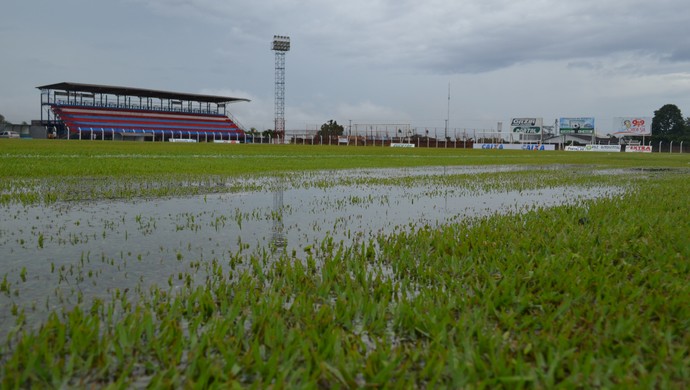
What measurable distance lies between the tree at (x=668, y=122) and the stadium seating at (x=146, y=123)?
269 ft

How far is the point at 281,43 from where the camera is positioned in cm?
8588

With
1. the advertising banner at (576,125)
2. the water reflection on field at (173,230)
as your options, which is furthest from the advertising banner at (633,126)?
the water reflection on field at (173,230)

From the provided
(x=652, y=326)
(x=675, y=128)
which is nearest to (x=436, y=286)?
(x=652, y=326)

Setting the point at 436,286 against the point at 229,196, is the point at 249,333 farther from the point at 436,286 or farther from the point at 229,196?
the point at 229,196

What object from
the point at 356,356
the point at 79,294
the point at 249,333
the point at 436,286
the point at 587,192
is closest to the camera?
the point at 356,356

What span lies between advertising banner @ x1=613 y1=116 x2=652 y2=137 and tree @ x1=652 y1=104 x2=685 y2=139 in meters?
20.3

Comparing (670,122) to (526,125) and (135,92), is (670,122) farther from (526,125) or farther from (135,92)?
(135,92)

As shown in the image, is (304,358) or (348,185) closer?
(304,358)

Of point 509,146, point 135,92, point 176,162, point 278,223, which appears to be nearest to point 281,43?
point 135,92

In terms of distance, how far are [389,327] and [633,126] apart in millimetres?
95466

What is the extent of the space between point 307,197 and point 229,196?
1346 millimetres

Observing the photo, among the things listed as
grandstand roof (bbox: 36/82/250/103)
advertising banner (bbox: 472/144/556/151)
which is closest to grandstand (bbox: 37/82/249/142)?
grandstand roof (bbox: 36/82/250/103)

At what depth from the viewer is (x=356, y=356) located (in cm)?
236

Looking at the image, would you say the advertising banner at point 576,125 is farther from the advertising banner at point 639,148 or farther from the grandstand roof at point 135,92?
the grandstand roof at point 135,92
